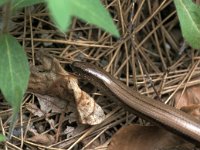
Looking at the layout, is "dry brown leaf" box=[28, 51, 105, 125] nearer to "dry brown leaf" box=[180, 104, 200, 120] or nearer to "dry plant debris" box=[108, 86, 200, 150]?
"dry plant debris" box=[108, 86, 200, 150]

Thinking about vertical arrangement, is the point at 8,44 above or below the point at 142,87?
above

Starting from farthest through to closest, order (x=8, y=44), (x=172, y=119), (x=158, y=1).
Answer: (x=158, y=1), (x=172, y=119), (x=8, y=44)

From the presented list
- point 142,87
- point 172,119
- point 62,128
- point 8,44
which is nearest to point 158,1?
point 142,87

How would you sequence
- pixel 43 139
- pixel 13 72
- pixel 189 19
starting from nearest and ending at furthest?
pixel 13 72, pixel 189 19, pixel 43 139

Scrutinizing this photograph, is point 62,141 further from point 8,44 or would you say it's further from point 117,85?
point 8,44

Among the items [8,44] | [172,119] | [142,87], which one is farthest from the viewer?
[142,87]

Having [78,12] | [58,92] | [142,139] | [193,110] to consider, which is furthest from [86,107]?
[78,12]

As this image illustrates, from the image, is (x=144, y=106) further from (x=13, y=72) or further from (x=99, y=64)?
(x=13, y=72)
